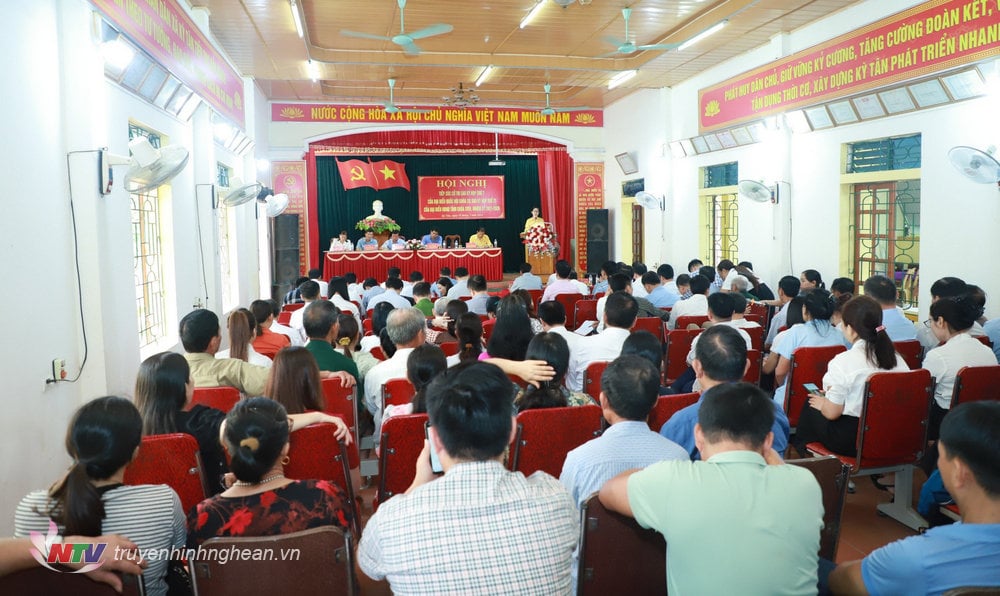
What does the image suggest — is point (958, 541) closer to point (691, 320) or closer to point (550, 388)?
point (550, 388)

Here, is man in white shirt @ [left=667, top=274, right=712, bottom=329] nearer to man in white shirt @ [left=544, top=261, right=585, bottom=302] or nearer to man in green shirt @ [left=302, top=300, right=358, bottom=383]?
man in white shirt @ [left=544, top=261, right=585, bottom=302]

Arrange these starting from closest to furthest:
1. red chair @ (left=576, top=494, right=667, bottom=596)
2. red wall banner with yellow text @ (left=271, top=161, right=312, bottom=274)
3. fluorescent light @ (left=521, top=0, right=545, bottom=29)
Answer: red chair @ (left=576, top=494, right=667, bottom=596) → fluorescent light @ (left=521, top=0, right=545, bottom=29) → red wall banner with yellow text @ (left=271, top=161, right=312, bottom=274)

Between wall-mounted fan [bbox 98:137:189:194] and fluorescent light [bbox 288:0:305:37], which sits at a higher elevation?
fluorescent light [bbox 288:0:305:37]

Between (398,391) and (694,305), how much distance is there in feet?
11.0

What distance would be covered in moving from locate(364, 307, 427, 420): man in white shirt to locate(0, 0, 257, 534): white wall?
1.61m

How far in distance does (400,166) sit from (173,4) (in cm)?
947

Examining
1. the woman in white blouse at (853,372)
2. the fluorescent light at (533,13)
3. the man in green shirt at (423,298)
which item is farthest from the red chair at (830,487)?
the fluorescent light at (533,13)

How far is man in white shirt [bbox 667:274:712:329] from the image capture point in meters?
5.88

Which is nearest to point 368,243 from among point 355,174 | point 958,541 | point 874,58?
point 355,174

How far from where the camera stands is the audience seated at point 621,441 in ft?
6.50

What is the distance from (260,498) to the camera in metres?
1.75

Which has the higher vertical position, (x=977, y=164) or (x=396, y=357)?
(x=977, y=164)

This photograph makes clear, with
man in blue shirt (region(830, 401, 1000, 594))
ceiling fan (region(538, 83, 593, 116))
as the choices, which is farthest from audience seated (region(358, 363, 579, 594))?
ceiling fan (region(538, 83, 593, 116))

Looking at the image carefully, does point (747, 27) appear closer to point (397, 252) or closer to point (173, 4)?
point (173, 4)
